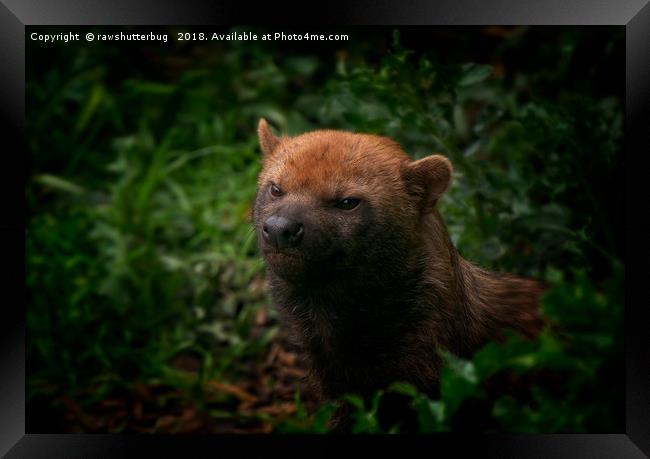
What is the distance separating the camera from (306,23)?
332cm

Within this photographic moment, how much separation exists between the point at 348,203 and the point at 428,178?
53cm

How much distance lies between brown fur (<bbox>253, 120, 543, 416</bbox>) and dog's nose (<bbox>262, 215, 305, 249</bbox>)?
0.18 feet

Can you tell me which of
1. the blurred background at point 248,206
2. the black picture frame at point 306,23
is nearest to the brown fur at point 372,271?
the blurred background at point 248,206

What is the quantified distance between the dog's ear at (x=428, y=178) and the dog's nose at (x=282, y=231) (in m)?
0.82

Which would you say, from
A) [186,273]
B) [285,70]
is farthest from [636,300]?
[285,70]

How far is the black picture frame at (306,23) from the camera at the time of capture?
123 inches

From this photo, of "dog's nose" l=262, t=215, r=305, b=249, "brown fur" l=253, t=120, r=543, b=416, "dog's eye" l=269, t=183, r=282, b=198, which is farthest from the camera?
"dog's eye" l=269, t=183, r=282, b=198

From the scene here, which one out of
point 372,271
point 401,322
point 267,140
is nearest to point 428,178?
point 372,271

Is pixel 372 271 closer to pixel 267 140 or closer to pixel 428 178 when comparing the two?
pixel 428 178

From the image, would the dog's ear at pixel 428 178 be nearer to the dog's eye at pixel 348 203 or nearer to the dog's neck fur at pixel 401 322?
the dog's neck fur at pixel 401 322

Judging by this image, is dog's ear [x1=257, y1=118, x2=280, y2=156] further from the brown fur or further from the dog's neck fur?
the dog's neck fur

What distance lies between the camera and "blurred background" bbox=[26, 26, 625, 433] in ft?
12.1

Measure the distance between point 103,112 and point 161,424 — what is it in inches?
147

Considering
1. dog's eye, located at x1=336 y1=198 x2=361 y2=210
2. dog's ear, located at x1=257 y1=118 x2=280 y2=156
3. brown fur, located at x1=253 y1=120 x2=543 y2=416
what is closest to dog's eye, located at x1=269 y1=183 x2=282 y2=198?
brown fur, located at x1=253 y1=120 x2=543 y2=416
